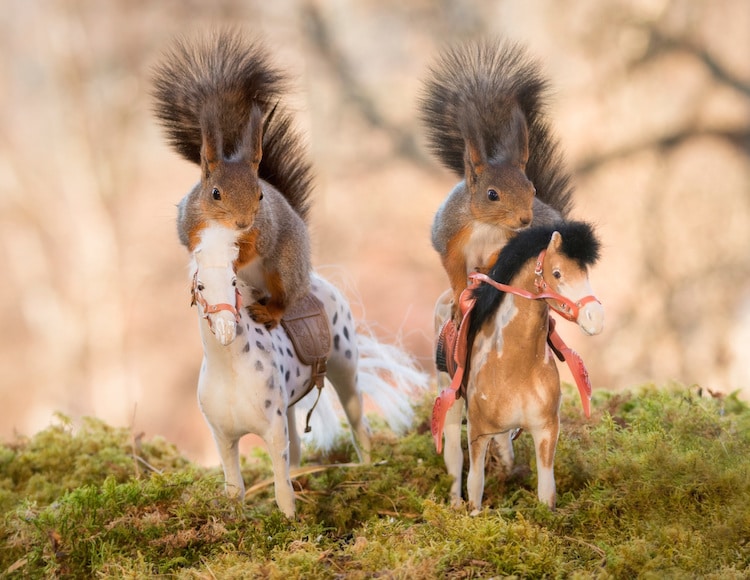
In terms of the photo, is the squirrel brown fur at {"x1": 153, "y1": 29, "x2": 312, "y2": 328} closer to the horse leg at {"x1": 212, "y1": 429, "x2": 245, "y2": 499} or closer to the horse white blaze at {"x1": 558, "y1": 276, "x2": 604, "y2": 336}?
the horse leg at {"x1": 212, "y1": 429, "x2": 245, "y2": 499}

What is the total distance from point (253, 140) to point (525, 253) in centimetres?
75

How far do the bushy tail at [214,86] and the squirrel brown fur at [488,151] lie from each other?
460mm

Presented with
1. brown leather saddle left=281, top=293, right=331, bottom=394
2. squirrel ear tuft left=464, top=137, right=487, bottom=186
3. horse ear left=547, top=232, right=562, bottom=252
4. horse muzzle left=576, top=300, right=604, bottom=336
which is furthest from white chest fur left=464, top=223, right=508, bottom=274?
brown leather saddle left=281, top=293, right=331, bottom=394

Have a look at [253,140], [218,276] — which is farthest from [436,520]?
[253,140]

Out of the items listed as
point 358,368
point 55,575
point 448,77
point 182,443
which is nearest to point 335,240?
point 182,443

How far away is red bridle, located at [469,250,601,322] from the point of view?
1.97m

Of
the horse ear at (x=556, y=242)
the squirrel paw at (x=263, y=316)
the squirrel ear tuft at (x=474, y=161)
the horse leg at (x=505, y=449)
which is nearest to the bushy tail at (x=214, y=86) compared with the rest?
the squirrel paw at (x=263, y=316)

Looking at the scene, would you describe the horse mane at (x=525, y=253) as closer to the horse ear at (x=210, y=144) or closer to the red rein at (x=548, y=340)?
the red rein at (x=548, y=340)

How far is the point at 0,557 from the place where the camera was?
2346mm

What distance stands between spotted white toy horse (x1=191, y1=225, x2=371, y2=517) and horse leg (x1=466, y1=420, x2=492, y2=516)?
47 centimetres

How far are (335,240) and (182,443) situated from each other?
5.52 feet

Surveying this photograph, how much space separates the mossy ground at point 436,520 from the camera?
1.93m

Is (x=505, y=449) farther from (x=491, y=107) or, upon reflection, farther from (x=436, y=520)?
(x=491, y=107)

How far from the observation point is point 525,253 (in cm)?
208
